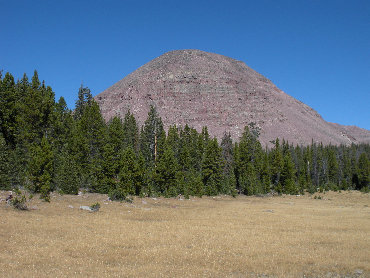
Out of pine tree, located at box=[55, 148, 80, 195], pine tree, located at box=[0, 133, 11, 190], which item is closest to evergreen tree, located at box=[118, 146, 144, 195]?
pine tree, located at box=[55, 148, 80, 195]

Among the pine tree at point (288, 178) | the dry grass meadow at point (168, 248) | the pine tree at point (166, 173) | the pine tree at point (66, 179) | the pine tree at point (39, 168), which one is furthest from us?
the pine tree at point (288, 178)

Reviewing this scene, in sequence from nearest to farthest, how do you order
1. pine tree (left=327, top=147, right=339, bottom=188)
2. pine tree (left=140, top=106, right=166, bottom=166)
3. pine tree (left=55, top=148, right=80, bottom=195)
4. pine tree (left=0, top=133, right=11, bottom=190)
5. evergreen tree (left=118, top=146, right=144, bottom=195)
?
pine tree (left=0, top=133, right=11, bottom=190) < pine tree (left=55, top=148, right=80, bottom=195) < evergreen tree (left=118, top=146, right=144, bottom=195) < pine tree (left=140, top=106, right=166, bottom=166) < pine tree (left=327, top=147, right=339, bottom=188)

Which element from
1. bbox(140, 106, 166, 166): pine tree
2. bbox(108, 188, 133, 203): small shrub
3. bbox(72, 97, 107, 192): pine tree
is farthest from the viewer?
bbox(140, 106, 166, 166): pine tree

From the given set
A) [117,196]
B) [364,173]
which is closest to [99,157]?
[117,196]

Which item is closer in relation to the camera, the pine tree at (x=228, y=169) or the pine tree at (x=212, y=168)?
the pine tree at (x=212, y=168)

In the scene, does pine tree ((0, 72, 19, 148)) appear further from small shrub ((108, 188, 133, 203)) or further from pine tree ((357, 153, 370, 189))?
pine tree ((357, 153, 370, 189))

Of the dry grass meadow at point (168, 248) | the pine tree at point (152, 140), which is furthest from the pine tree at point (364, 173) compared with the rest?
the dry grass meadow at point (168, 248)

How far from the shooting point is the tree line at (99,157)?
39.5 meters

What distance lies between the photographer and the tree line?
1554 inches

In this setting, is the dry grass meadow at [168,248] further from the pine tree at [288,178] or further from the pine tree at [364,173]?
the pine tree at [364,173]

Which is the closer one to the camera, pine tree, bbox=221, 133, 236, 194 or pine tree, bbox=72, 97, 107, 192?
pine tree, bbox=72, 97, 107, 192

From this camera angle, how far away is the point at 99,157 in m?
50.1

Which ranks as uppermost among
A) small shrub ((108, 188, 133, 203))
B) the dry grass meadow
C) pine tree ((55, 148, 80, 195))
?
pine tree ((55, 148, 80, 195))

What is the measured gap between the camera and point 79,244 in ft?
52.4
